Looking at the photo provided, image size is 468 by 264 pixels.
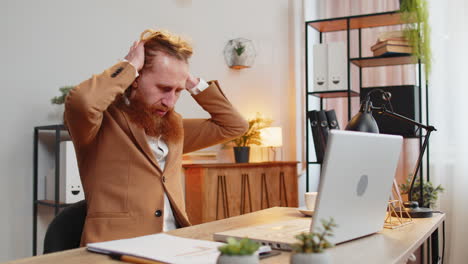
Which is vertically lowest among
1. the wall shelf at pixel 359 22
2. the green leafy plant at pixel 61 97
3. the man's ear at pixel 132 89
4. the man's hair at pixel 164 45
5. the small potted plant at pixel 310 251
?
the small potted plant at pixel 310 251

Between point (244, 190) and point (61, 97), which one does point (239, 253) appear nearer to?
point (61, 97)

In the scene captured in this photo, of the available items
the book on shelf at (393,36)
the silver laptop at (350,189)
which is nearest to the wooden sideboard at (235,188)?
the book on shelf at (393,36)

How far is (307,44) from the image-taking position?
419 cm

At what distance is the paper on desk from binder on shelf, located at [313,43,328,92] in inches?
121

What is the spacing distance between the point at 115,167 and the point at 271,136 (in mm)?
2521

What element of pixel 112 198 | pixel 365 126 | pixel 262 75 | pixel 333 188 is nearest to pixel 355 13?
pixel 262 75

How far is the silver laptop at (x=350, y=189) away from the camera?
3.43ft

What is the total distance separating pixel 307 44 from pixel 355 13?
687mm

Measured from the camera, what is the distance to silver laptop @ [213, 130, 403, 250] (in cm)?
104

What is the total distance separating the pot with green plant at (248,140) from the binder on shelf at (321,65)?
1.82ft

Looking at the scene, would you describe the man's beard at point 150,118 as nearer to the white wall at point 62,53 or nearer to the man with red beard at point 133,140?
the man with red beard at point 133,140

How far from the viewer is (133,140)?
1.75 metres

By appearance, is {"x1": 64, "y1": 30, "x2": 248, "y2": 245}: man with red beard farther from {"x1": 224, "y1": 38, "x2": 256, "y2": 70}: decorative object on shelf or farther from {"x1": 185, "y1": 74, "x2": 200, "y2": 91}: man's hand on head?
{"x1": 224, "y1": 38, "x2": 256, "y2": 70}: decorative object on shelf

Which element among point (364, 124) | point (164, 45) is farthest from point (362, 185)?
point (164, 45)
